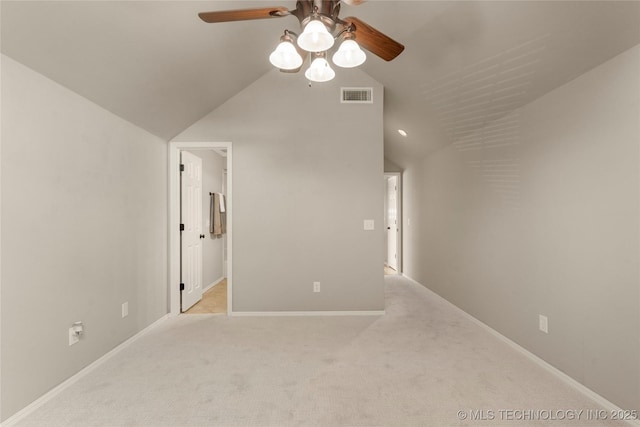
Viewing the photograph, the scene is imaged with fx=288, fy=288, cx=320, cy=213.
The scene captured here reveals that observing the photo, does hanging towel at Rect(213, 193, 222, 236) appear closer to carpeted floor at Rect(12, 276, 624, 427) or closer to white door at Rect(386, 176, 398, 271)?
carpeted floor at Rect(12, 276, 624, 427)

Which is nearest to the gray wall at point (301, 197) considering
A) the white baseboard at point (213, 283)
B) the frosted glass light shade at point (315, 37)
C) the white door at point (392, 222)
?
the white baseboard at point (213, 283)

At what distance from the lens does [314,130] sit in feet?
11.5

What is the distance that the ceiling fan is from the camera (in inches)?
54.4

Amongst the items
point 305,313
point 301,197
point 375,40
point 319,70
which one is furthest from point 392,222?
point 375,40

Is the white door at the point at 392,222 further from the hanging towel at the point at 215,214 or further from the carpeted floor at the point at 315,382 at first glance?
the hanging towel at the point at 215,214

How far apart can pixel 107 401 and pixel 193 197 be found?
2459 millimetres

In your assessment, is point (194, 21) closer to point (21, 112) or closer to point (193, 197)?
point (21, 112)

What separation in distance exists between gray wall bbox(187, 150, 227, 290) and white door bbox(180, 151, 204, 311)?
1.38 feet

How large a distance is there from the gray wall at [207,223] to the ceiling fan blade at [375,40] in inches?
128

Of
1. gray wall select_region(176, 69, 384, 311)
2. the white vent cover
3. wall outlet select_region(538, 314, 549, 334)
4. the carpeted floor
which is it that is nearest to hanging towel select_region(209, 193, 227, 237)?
gray wall select_region(176, 69, 384, 311)

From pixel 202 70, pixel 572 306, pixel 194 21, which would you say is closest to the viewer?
pixel 572 306

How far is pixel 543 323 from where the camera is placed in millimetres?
2268

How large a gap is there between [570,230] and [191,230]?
3878 mm

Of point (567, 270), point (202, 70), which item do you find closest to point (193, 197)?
point (202, 70)
